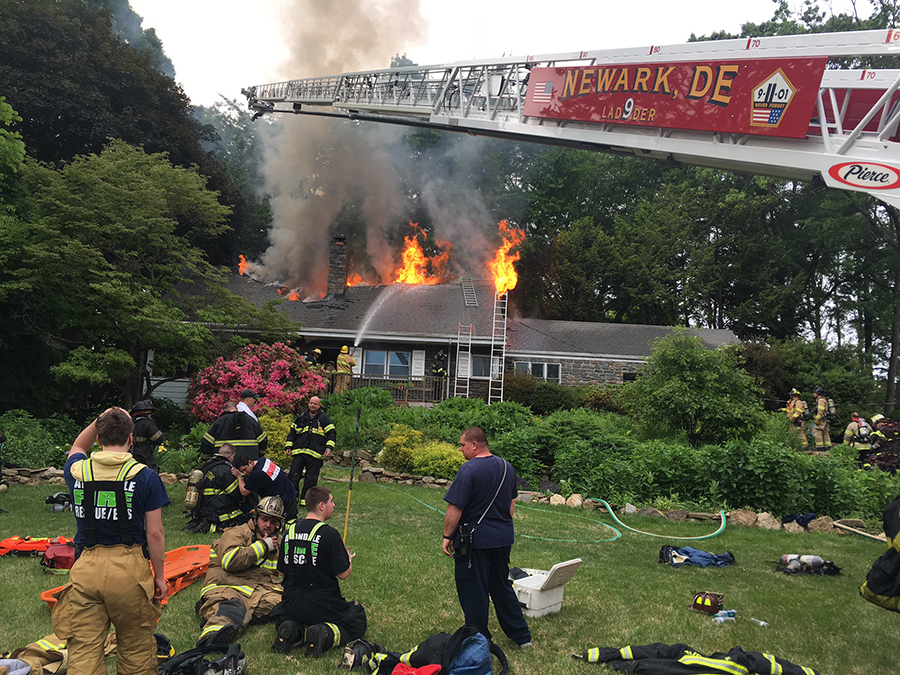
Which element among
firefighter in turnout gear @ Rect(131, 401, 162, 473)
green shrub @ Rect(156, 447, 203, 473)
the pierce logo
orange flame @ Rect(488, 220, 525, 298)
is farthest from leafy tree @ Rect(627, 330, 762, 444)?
orange flame @ Rect(488, 220, 525, 298)

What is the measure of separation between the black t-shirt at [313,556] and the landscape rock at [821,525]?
28.2 feet

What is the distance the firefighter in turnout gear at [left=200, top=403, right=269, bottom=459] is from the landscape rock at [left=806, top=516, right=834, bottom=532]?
882 cm

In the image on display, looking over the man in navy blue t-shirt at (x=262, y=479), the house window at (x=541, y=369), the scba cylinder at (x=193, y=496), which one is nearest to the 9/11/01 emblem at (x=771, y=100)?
the man in navy blue t-shirt at (x=262, y=479)

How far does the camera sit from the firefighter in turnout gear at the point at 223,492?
25.9 ft

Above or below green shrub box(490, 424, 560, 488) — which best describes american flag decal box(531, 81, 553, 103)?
above

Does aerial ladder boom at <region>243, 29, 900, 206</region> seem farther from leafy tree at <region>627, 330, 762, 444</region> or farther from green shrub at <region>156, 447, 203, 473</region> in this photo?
green shrub at <region>156, 447, 203, 473</region>

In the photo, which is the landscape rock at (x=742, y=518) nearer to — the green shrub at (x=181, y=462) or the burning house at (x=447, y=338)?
the green shrub at (x=181, y=462)

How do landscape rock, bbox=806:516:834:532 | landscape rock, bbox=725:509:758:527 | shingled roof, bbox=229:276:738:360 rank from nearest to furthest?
landscape rock, bbox=806:516:834:532 < landscape rock, bbox=725:509:758:527 < shingled roof, bbox=229:276:738:360

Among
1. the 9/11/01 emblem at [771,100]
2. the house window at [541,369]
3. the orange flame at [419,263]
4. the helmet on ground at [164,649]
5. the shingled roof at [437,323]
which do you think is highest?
the orange flame at [419,263]

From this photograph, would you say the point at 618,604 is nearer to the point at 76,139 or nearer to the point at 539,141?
the point at 539,141

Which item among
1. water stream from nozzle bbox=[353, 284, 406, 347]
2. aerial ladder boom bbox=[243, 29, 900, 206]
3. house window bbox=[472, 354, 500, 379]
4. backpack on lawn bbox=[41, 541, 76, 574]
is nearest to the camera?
backpack on lawn bbox=[41, 541, 76, 574]

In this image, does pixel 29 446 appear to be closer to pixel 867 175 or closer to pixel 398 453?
pixel 398 453

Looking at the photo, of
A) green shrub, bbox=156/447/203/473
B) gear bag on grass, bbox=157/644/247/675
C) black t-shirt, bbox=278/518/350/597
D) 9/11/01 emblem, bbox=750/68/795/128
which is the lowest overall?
green shrub, bbox=156/447/203/473

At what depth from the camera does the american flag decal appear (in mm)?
9516
